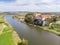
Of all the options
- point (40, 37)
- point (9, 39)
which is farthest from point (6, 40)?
point (40, 37)

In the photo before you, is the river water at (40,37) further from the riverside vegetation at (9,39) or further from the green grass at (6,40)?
the green grass at (6,40)

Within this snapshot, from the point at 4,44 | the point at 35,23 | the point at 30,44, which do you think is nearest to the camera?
the point at 4,44

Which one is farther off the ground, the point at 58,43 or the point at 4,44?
the point at 4,44

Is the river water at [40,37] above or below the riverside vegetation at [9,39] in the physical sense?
below

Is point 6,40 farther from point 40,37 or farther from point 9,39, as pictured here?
point 40,37

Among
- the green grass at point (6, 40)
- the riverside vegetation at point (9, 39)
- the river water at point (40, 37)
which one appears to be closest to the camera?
the riverside vegetation at point (9, 39)

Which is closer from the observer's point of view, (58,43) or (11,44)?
(11,44)

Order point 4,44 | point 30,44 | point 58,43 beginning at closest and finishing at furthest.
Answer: point 4,44 → point 30,44 → point 58,43

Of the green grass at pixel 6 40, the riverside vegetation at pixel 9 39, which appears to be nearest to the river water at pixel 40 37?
the riverside vegetation at pixel 9 39

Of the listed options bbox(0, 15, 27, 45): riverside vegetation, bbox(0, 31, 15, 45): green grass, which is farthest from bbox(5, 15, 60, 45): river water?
bbox(0, 31, 15, 45): green grass

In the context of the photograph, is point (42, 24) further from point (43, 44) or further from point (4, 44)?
point (4, 44)

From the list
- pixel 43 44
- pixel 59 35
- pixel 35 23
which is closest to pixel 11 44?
pixel 43 44
